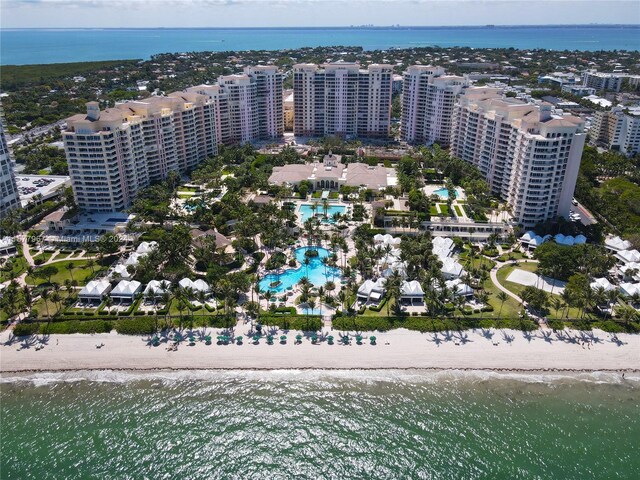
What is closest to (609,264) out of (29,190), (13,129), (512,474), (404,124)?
(512,474)

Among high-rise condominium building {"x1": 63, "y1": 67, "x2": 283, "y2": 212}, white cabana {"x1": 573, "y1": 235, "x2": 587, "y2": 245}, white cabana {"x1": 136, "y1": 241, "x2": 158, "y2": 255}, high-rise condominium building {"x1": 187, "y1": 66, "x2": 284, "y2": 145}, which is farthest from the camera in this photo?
high-rise condominium building {"x1": 187, "y1": 66, "x2": 284, "y2": 145}

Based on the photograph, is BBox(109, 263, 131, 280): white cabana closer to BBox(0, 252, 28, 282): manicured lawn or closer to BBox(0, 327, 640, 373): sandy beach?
BBox(0, 327, 640, 373): sandy beach

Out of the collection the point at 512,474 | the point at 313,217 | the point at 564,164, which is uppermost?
the point at 564,164

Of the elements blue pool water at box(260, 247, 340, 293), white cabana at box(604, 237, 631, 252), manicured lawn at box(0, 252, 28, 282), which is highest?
white cabana at box(604, 237, 631, 252)

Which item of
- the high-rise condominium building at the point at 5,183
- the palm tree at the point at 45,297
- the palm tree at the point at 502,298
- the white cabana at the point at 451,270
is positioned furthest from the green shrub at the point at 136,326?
the high-rise condominium building at the point at 5,183

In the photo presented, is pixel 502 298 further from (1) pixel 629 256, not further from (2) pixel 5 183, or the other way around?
(2) pixel 5 183

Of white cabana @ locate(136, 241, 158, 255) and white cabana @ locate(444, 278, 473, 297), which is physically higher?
white cabana @ locate(136, 241, 158, 255)

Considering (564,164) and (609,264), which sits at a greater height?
(564,164)

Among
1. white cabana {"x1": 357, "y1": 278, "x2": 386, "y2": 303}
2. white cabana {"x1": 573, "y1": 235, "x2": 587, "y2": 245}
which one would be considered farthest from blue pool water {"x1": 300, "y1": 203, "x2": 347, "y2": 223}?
white cabana {"x1": 573, "y1": 235, "x2": 587, "y2": 245}

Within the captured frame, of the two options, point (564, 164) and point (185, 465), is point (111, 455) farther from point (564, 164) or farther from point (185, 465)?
point (564, 164)
